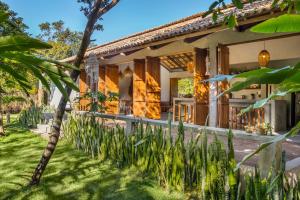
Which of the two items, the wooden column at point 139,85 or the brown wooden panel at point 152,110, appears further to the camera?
the wooden column at point 139,85

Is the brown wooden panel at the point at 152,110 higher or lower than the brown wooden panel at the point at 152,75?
lower

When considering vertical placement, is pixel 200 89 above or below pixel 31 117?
above

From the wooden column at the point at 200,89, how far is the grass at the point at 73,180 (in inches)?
131

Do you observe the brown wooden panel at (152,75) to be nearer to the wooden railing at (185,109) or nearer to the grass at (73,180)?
the wooden railing at (185,109)

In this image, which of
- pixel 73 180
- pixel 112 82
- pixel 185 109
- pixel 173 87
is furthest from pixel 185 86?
pixel 73 180

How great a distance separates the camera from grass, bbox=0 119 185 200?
13.0ft

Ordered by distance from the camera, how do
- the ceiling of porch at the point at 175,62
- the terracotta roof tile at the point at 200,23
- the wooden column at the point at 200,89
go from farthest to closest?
1. the ceiling of porch at the point at 175,62
2. the wooden column at the point at 200,89
3. the terracotta roof tile at the point at 200,23

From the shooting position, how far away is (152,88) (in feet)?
31.8

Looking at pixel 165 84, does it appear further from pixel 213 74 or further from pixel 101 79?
pixel 213 74

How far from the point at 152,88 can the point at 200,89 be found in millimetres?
2266

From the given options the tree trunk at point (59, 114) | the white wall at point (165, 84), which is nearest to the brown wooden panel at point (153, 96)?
the tree trunk at point (59, 114)

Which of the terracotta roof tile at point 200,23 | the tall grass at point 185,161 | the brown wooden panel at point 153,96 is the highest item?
the terracotta roof tile at point 200,23

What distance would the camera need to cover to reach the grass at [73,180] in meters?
3.96

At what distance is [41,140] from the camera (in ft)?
27.0
